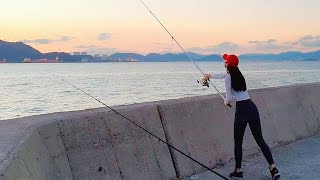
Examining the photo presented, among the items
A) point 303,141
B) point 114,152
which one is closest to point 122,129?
point 114,152

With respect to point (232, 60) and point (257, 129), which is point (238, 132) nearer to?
point (257, 129)

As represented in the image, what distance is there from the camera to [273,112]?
9.10 m

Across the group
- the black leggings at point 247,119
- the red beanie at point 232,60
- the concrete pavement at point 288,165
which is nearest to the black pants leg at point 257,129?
the black leggings at point 247,119

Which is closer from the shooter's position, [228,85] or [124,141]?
[124,141]

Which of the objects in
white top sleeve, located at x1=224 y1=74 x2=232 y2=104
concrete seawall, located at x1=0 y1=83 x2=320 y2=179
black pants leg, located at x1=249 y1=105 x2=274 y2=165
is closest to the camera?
concrete seawall, located at x1=0 y1=83 x2=320 y2=179

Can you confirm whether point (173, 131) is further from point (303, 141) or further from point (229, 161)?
point (303, 141)

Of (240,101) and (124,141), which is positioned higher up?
(240,101)

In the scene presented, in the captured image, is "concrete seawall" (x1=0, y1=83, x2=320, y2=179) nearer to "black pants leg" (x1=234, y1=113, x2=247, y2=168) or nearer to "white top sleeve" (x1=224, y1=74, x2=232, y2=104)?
→ "black pants leg" (x1=234, y1=113, x2=247, y2=168)

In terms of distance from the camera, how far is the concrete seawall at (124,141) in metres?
4.96

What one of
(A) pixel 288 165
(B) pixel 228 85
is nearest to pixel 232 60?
(B) pixel 228 85

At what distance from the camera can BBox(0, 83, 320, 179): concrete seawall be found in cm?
496

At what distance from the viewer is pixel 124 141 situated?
629cm

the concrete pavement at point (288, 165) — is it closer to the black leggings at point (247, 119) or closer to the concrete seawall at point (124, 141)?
the concrete seawall at point (124, 141)

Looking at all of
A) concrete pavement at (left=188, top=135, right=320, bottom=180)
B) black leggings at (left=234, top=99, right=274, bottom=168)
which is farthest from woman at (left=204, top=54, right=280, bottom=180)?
concrete pavement at (left=188, top=135, right=320, bottom=180)
